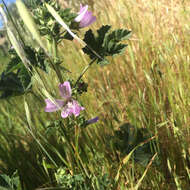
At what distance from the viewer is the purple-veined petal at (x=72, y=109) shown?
707mm

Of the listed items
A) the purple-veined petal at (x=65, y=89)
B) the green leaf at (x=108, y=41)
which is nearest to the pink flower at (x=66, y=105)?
the purple-veined petal at (x=65, y=89)

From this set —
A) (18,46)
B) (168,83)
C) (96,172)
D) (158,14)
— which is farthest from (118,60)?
(18,46)

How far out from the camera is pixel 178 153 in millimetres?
990

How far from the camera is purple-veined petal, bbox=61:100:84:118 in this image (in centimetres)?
71

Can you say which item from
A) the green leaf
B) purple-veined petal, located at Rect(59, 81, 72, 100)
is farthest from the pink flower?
the green leaf

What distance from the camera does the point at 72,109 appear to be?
721 mm

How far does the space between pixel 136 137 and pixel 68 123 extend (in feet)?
0.96

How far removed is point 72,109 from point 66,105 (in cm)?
4

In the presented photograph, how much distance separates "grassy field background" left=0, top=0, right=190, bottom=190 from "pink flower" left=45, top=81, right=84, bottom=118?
1.4 inches

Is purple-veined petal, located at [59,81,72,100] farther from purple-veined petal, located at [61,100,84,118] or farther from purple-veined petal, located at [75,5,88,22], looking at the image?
purple-veined petal, located at [75,5,88,22]

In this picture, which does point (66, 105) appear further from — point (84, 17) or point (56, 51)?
point (84, 17)

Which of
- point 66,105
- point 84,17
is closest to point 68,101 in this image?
point 66,105

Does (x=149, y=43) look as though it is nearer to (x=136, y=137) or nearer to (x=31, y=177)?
(x=136, y=137)

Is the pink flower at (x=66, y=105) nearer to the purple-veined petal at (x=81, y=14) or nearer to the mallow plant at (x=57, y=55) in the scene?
the mallow plant at (x=57, y=55)
